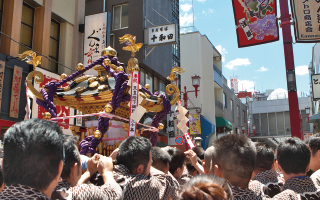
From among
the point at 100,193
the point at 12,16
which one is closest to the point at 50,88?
the point at 100,193

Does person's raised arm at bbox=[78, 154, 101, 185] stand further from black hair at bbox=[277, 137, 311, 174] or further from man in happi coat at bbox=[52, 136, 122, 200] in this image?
black hair at bbox=[277, 137, 311, 174]

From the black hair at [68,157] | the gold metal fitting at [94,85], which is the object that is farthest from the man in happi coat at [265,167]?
the gold metal fitting at [94,85]

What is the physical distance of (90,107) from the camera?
663 cm

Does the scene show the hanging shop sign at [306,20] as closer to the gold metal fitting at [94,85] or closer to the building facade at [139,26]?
the gold metal fitting at [94,85]

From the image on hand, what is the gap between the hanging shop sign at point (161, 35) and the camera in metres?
13.1

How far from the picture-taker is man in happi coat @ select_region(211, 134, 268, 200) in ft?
7.55

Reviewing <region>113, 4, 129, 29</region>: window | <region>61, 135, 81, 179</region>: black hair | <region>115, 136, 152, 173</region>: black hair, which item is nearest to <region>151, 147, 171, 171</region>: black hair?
<region>115, 136, 152, 173</region>: black hair

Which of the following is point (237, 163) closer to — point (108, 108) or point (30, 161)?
point (30, 161)

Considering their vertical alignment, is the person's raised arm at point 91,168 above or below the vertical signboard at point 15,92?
below

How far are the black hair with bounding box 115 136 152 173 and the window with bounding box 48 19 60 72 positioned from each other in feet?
33.2

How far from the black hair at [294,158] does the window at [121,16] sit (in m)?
13.9

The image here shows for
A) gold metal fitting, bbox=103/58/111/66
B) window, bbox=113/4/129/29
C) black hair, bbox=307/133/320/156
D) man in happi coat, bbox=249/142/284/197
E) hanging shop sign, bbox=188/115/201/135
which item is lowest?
man in happi coat, bbox=249/142/284/197

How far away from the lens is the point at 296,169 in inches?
111

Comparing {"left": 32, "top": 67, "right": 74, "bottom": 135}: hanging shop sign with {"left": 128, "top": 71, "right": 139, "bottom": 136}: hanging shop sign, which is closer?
{"left": 128, "top": 71, "right": 139, "bottom": 136}: hanging shop sign
